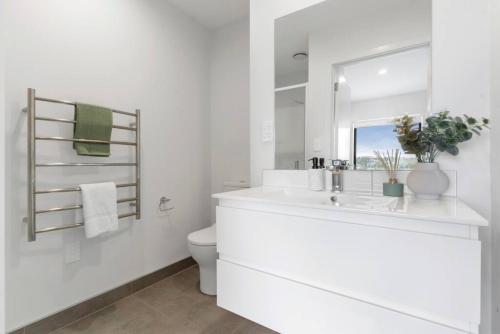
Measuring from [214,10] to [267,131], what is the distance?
1.44m

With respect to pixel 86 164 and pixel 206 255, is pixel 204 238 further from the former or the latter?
pixel 86 164

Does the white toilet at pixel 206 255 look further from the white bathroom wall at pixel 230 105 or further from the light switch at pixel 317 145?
the light switch at pixel 317 145

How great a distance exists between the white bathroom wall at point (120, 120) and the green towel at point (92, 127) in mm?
119

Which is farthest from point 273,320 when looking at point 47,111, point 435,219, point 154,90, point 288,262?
point 154,90

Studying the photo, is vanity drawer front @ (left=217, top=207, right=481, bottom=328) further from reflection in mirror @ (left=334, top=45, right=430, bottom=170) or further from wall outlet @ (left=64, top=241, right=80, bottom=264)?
wall outlet @ (left=64, top=241, right=80, bottom=264)

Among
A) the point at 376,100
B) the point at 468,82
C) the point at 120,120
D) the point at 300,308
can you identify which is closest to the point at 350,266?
the point at 300,308

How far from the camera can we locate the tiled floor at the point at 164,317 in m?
1.47

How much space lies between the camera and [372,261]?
0.80m

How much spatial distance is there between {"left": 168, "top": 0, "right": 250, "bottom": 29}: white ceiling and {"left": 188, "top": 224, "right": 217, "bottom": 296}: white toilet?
2.04 metres

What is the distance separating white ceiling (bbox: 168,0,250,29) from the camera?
2.14 m

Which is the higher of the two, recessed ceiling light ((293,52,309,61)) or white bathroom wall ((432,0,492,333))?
recessed ceiling light ((293,52,309,61))

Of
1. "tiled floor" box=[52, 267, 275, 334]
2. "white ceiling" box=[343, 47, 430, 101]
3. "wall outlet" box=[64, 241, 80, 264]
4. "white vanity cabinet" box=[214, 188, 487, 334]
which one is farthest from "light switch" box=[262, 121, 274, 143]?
"wall outlet" box=[64, 241, 80, 264]

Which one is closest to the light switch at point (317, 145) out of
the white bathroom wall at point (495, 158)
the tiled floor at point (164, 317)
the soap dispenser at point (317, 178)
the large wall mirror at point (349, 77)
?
the large wall mirror at point (349, 77)

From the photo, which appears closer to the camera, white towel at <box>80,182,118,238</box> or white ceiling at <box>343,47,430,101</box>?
white ceiling at <box>343,47,430,101</box>
